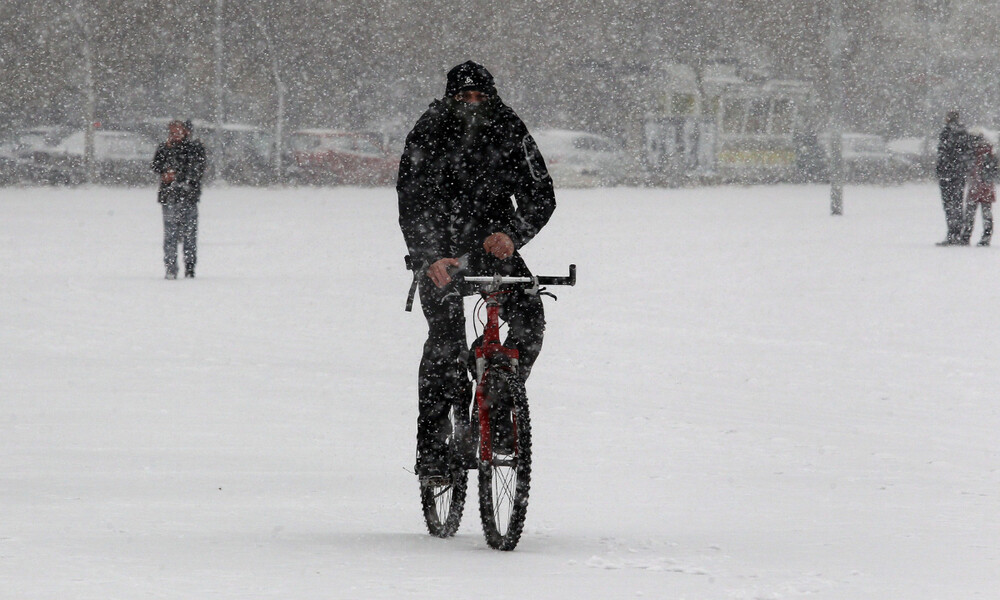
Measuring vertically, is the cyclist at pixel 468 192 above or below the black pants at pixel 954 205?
above

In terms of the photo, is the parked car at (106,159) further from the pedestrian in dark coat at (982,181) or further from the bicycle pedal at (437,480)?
the bicycle pedal at (437,480)

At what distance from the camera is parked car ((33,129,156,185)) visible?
4000 cm

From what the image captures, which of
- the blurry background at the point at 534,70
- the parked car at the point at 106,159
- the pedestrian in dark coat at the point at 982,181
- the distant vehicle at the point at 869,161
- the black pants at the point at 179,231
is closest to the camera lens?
the black pants at the point at 179,231

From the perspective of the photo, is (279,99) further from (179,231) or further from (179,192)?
(179,231)

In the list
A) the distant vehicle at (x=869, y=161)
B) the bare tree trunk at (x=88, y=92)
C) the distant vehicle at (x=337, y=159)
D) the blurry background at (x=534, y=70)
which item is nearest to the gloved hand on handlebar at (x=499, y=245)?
the blurry background at (x=534, y=70)

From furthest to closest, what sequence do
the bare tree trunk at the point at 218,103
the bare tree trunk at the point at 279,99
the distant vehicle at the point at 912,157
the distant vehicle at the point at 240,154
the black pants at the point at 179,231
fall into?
1. the distant vehicle at the point at 912,157
2. the bare tree trunk at the point at 279,99
3. the distant vehicle at the point at 240,154
4. the bare tree trunk at the point at 218,103
5. the black pants at the point at 179,231

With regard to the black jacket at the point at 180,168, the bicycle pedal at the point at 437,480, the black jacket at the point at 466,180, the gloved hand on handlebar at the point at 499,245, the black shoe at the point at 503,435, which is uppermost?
the black jacket at the point at 466,180

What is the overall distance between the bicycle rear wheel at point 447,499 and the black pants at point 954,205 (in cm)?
1660

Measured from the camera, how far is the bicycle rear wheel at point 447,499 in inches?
222

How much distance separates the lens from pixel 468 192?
5.58 meters

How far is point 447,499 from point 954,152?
16702 mm

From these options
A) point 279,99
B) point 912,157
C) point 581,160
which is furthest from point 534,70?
point 912,157

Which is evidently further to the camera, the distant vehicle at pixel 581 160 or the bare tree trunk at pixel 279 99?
the bare tree trunk at pixel 279 99

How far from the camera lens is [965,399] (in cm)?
886
